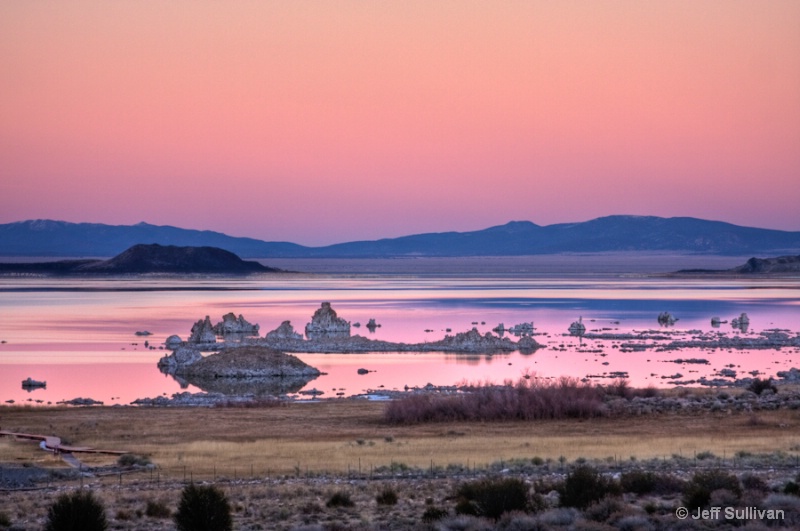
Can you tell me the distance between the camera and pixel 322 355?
54188mm

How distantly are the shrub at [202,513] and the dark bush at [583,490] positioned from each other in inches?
183

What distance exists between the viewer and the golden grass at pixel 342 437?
73.2 ft

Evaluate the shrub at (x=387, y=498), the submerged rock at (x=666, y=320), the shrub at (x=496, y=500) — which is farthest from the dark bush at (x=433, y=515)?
the submerged rock at (x=666, y=320)

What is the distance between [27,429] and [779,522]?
20516 millimetres

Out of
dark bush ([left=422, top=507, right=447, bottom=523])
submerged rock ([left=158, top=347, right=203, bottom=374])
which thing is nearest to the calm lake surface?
submerged rock ([left=158, top=347, right=203, bottom=374])

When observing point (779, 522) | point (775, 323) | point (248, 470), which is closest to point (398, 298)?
point (775, 323)

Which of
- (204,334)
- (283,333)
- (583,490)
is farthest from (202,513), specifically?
(283,333)

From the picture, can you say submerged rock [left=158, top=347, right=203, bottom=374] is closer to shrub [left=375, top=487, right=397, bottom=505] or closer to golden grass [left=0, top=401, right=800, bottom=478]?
golden grass [left=0, top=401, right=800, bottom=478]

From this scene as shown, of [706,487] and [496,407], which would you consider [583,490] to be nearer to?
[706,487]

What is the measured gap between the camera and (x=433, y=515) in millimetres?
14586

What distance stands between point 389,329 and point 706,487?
52.9m

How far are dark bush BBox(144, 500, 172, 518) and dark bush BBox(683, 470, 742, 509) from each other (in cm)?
720

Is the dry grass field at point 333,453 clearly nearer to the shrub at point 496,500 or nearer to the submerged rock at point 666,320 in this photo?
the shrub at point 496,500

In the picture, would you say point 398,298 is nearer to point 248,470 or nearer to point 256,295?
point 256,295
